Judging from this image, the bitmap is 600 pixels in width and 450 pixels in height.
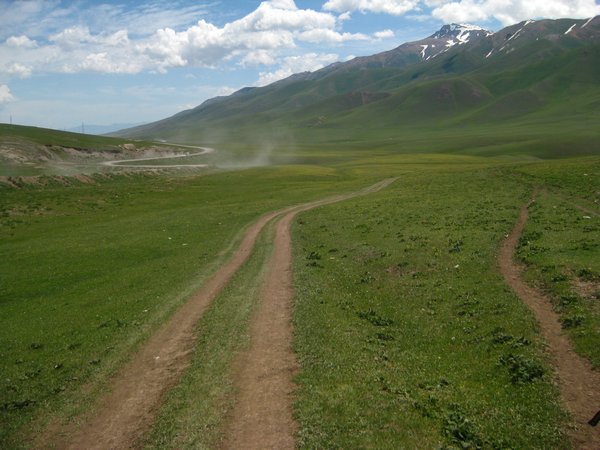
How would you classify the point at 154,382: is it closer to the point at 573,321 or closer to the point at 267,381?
the point at 267,381

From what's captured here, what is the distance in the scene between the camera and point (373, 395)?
46.7 ft

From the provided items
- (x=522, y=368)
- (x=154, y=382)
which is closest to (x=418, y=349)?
(x=522, y=368)

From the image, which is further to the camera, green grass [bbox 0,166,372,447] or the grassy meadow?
green grass [bbox 0,166,372,447]

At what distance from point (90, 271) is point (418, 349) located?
28037mm

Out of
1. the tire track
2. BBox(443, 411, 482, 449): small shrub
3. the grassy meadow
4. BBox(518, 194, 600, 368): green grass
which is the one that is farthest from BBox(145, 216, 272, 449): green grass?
BBox(518, 194, 600, 368): green grass

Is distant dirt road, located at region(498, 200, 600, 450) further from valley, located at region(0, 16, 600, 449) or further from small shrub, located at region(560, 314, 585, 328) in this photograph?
small shrub, located at region(560, 314, 585, 328)

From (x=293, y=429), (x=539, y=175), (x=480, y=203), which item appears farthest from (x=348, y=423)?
(x=539, y=175)

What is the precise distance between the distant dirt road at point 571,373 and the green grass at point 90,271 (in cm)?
1563

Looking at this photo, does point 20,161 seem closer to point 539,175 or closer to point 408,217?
point 408,217

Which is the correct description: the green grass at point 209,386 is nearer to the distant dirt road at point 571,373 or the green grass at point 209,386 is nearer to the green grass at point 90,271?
the green grass at point 90,271

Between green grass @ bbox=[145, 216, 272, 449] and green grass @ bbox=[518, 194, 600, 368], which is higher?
green grass @ bbox=[518, 194, 600, 368]

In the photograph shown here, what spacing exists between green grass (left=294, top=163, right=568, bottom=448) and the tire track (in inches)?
21.3

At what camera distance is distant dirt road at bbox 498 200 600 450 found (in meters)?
12.0

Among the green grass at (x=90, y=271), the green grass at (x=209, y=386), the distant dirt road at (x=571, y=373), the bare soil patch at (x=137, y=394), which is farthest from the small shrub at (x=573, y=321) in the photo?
the green grass at (x=90, y=271)
